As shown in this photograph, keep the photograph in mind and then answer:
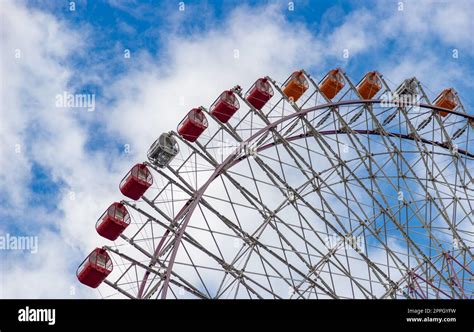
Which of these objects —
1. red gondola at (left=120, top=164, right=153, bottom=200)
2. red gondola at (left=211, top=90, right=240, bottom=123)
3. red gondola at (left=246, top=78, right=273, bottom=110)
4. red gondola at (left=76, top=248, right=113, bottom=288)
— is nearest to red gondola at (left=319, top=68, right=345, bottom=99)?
red gondola at (left=246, top=78, right=273, bottom=110)

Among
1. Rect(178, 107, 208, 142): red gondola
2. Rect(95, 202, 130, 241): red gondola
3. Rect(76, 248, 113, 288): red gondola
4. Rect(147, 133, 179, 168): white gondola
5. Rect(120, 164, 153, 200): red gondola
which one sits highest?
Rect(178, 107, 208, 142): red gondola

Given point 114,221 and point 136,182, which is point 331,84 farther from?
point 114,221

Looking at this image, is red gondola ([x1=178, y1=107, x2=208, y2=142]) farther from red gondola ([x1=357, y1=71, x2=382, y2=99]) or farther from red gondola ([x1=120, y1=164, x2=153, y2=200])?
red gondola ([x1=357, y1=71, x2=382, y2=99])

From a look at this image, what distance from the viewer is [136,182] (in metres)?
24.8

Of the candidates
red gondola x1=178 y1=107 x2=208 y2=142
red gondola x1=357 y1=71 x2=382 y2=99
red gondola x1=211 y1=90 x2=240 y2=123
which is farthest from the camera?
red gondola x1=357 y1=71 x2=382 y2=99

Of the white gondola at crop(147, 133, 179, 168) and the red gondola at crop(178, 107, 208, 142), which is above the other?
the red gondola at crop(178, 107, 208, 142)

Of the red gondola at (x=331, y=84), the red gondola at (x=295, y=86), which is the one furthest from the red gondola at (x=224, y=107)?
the red gondola at (x=331, y=84)

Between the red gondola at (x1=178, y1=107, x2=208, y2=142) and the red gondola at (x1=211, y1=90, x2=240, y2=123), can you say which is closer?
the red gondola at (x1=178, y1=107, x2=208, y2=142)

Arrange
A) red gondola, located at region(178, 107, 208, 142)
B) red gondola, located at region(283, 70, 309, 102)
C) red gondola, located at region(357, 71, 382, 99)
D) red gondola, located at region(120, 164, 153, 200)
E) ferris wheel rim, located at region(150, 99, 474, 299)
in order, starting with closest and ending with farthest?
ferris wheel rim, located at region(150, 99, 474, 299) < red gondola, located at region(120, 164, 153, 200) < red gondola, located at region(178, 107, 208, 142) < red gondola, located at region(283, 70, 309, 102) < red gondola, located at region(357, 71, 382, 99)

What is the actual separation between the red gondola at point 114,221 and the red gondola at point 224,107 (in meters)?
4.97

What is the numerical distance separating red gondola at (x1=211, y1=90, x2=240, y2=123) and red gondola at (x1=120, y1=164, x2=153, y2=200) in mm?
3521

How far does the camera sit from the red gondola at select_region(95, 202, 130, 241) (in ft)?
79.5

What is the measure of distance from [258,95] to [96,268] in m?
8.68
